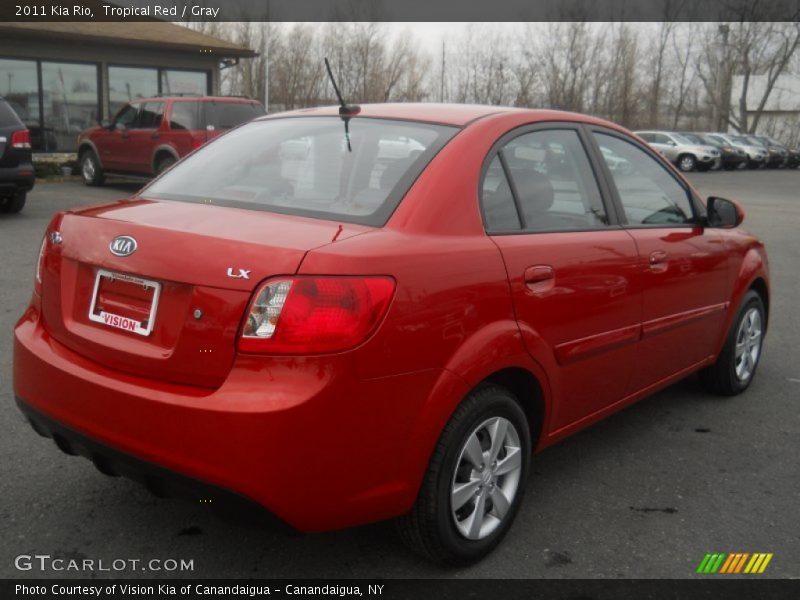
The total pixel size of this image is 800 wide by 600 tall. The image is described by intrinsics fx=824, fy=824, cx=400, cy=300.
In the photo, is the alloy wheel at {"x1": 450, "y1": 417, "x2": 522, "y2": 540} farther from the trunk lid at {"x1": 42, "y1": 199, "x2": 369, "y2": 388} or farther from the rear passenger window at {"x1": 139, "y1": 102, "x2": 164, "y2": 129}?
the rear passenger window at {"x1": 139, "y1": 102, "x2": 164, "y2": 129}

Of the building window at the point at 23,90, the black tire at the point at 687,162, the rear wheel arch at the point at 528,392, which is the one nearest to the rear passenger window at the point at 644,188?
the rear wheel arch at the point at 528,392

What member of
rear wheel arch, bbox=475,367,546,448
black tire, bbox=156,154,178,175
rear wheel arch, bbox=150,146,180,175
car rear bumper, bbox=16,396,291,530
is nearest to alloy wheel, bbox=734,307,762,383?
rear wheel arch, bbox=475,367,546,448

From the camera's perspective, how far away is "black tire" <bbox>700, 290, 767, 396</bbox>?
4.98 metres

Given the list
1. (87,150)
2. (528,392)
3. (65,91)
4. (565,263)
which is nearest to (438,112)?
(565,263)

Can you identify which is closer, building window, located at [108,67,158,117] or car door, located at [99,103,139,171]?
car door, located at [99,103,139,171]

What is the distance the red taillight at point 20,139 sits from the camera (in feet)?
37.1

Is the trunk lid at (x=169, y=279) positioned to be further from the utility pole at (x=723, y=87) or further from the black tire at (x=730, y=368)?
the utility pole at (x=723, y=87)

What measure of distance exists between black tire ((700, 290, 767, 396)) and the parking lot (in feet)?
0.45

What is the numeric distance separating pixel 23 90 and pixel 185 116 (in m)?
7.33

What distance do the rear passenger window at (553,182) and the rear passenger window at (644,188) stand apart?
24 cm

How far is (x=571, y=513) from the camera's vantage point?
3.48m

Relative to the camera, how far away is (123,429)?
2.61m

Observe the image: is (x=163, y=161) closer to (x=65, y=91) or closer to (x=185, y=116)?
(x=185, y=116)

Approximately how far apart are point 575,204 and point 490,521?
145 cm
